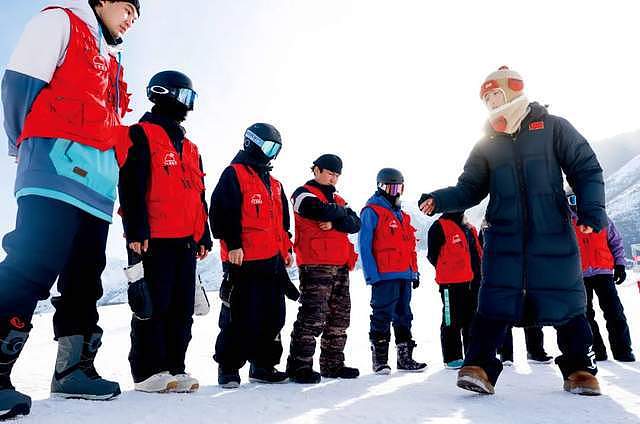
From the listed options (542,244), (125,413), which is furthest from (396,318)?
(125,413)

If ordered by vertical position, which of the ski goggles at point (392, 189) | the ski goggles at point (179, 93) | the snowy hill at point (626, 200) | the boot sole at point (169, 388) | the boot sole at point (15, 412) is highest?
the snowy hill at point (626, 200)

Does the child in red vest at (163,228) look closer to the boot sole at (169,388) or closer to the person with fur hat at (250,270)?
the boot sole at (169,388)

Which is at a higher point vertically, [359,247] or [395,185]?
[395,185]

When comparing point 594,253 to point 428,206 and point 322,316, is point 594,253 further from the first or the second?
point 428,206

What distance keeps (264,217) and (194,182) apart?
2.46 ft

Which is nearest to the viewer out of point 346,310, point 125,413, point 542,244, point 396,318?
point 125,413

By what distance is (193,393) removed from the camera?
320 centimetres

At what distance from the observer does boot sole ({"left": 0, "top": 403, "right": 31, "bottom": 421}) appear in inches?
84.1

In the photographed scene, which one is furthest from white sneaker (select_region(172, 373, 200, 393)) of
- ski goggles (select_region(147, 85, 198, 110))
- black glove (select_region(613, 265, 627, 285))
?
black glove (select_region(613, 265, 627, 285))

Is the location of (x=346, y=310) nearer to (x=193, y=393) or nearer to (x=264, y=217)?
(x=264, y=217)

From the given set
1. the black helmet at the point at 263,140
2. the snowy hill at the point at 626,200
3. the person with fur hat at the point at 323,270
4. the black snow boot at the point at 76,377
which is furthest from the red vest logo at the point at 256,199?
the snowy hill at the point at 626,200

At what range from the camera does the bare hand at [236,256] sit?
12.9 feet

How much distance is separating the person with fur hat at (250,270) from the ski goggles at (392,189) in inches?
79.0

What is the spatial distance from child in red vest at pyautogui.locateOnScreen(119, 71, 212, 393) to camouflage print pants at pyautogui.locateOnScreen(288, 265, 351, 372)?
1.20m
